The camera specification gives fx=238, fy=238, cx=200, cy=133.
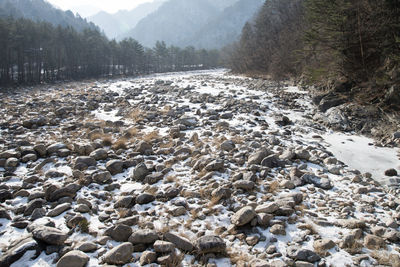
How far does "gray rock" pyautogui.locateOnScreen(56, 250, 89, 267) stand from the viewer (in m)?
3.46

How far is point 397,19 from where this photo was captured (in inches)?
462

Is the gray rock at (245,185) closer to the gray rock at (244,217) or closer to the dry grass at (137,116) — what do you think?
the gray rock at (244,217)

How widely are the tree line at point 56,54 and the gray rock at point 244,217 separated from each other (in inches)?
2052

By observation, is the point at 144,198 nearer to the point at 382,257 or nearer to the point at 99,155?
the point at 99,155

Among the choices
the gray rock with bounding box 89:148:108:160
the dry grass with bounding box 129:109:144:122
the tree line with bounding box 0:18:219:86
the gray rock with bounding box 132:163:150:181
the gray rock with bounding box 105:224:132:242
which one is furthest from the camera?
the tree line with bounding box 0:18:219:86

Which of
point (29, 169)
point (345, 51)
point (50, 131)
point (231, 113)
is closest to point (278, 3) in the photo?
point (345, 51)

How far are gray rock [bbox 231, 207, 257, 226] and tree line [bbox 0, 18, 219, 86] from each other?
52120 mm

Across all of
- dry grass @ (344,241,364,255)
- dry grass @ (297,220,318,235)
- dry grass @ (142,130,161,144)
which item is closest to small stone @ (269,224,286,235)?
dry grass @ (297,220,318,235)

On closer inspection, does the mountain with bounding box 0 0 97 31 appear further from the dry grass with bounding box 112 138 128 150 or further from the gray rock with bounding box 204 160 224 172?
the gray rock with bounding box 204 160 224 172

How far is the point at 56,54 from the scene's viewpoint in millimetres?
56156

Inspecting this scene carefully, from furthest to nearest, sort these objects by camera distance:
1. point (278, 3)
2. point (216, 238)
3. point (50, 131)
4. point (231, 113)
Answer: point (278, 3) → point (231, 113) → point (50, 131) → point (216, 238)

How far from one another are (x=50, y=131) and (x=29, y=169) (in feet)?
15.8

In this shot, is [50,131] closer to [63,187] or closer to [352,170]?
[63,187]

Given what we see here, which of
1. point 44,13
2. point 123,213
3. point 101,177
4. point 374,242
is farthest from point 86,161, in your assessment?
point 44,13
